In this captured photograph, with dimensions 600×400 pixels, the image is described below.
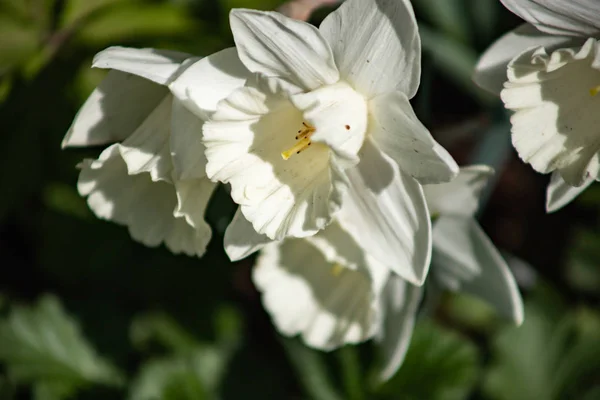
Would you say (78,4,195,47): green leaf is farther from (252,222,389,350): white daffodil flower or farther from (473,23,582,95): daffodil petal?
(473,23,582,95): daffodil petal

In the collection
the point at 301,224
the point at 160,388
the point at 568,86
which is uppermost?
the point at 568,86

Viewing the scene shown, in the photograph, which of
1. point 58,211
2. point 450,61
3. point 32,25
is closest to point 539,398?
point 450,61

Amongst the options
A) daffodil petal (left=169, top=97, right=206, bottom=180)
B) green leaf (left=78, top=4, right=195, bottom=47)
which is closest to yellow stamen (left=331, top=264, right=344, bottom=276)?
daffodil petal (left=169, top=97, right=206, bottom=180)

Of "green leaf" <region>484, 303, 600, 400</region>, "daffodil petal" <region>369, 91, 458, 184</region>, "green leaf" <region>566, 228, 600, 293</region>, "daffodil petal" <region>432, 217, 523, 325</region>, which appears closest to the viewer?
"daffodil petal" <region>369, 91, 458, 184</region>

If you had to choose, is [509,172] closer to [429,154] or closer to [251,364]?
[251,364]

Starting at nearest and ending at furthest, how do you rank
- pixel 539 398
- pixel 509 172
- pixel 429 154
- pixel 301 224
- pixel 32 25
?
pixel 429 154
pixel 301 224
pixel 32 25
pixel 539 398
pixel 509 172

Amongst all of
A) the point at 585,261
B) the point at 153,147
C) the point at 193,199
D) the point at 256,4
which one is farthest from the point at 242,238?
the point at 585,261
